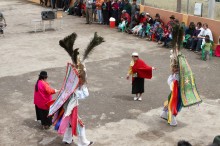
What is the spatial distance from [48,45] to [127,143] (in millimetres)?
9916

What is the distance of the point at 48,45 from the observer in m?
18.1

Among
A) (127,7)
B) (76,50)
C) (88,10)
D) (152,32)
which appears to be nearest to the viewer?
(76,50)

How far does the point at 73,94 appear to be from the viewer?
28.6 ft

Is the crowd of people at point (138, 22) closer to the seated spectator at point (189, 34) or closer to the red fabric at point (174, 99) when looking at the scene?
the seated spectator at point (189, 34)

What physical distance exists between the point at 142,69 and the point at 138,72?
5.9 inches

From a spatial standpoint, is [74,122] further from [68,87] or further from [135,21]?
[135,21]

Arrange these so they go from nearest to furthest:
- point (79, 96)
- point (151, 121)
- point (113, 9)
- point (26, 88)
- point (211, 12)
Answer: point (79, 96) → point (151, 121) → point (26, 88) → point (211, 12) → point (113, 9)

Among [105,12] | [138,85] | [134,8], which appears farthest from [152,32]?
[138,85]

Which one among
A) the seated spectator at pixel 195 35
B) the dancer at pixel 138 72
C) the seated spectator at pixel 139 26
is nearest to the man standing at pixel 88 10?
the seated spectator at pixel 139 26

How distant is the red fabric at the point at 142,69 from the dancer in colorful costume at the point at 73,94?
2822 millimetres

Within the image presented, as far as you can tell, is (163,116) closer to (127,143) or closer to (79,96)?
(127,143)

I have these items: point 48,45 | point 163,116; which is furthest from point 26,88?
point 48,45

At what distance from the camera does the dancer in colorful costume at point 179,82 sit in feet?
31.7

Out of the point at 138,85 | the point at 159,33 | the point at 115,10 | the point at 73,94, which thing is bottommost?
the point at 138,85
